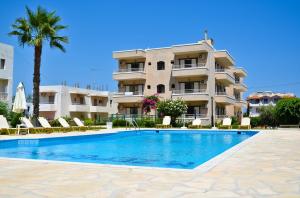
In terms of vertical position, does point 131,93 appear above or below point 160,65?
below

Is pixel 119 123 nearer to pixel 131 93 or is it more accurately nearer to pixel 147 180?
pixel 131 93

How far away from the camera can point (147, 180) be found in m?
5.41

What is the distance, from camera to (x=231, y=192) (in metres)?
4.60

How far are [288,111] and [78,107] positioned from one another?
3217 cm

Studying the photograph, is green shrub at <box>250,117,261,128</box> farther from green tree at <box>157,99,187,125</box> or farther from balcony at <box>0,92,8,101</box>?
balcony at <box>0,92,8,101</box>

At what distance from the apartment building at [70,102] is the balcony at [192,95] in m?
16.9

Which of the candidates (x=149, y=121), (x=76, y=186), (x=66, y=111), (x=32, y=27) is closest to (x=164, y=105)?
(x=149, y=121)

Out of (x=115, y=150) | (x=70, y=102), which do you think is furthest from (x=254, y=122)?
(x=70, y=102)

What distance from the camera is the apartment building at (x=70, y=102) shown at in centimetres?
5038

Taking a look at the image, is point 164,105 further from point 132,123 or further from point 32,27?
point 32,27

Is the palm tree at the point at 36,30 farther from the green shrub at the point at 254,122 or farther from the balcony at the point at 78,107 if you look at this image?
A: the balcony at the point at 78,107

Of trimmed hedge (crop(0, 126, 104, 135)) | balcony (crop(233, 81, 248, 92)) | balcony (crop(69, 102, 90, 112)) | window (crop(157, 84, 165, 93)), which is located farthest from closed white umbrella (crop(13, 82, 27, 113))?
balcony (crop(233, 81, 248, 92))

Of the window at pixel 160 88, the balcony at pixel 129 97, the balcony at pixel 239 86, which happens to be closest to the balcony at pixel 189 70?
the window at pixel 160 88

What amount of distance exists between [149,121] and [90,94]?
25853 mm
